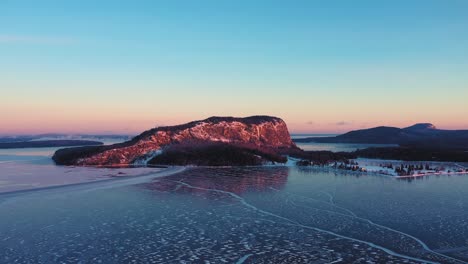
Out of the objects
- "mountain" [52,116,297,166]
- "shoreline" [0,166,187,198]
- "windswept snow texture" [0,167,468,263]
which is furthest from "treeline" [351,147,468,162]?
"shoreline" [0,166,187,198]

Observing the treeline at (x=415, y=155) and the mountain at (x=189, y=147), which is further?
the treeline at (x=415, y=155)

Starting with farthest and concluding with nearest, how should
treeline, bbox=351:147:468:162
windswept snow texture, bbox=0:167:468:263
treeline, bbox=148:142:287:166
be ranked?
treeline, bbox=351:147:468:162 → treeline, bbox=148:142:287:166 → windswept snow texture, bbox=0:167:468:263

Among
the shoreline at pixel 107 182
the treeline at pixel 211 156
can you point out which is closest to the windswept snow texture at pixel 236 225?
the shoreline at pixel 107 182

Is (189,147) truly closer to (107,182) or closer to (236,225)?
(107,182)

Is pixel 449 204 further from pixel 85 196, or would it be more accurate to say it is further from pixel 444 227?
pixel 85 196

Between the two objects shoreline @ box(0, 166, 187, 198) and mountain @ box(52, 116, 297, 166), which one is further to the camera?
mountain @ box(52, 116, 297, 166)

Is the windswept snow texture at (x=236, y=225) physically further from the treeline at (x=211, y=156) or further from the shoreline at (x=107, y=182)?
the treeline at (x=211, y=156)

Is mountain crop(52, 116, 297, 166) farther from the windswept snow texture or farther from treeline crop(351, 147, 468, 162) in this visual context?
the windswept snow texture
